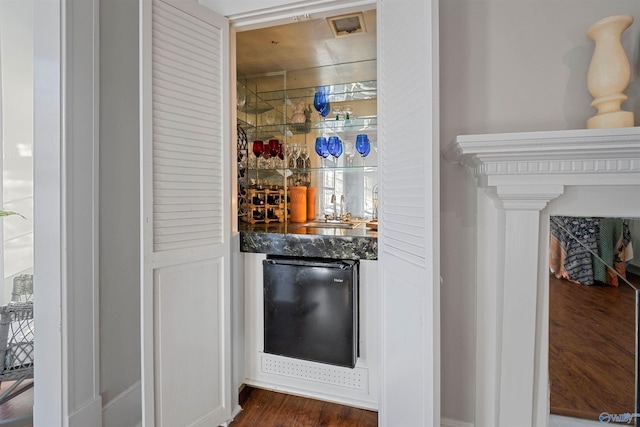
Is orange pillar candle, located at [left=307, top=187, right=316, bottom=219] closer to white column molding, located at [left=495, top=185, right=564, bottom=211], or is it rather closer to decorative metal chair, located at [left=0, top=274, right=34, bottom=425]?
white column molding, located at [left=495, top=185, right=564, bottom=211]

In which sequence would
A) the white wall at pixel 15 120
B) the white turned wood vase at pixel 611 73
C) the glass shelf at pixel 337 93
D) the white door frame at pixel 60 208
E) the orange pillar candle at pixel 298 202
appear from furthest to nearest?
1. the orange pillar candle at pixel 298 202
2. the glass shelf at pixel 337 93
3. the white wall at pixel 15 120
4. the white door frame at pixel 60 208
5. the white turned wood vase at pixel 611 73

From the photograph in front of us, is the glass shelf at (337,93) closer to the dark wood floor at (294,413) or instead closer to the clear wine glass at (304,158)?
the clear wine glass at (304,158)

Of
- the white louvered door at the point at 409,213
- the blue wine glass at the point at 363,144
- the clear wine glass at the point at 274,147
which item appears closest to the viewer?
the white louvered door at the point at 409,213

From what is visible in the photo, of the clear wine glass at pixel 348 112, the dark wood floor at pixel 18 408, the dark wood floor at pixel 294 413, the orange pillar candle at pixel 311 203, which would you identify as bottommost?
the dark wood floor at pixel 294 413

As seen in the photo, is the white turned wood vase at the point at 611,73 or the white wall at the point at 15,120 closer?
the white turned wood vase at the point at 611,73

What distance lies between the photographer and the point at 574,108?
129 centimetres

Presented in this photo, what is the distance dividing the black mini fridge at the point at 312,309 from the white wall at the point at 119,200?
0.74 meters

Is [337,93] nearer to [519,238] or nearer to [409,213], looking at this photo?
[409,213]

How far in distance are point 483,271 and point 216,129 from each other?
152 cm

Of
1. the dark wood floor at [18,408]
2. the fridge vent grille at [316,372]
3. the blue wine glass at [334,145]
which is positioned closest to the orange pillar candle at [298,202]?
the blue wine glass at [334,145]

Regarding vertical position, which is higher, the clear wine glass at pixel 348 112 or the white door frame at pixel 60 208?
the clear wine glass at pixel 348 112

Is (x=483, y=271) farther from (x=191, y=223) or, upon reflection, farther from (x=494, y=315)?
(x=191, y=223)

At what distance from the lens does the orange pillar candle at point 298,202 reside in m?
2.52

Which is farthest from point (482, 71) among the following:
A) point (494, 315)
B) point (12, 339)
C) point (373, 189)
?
point (12, 339)
